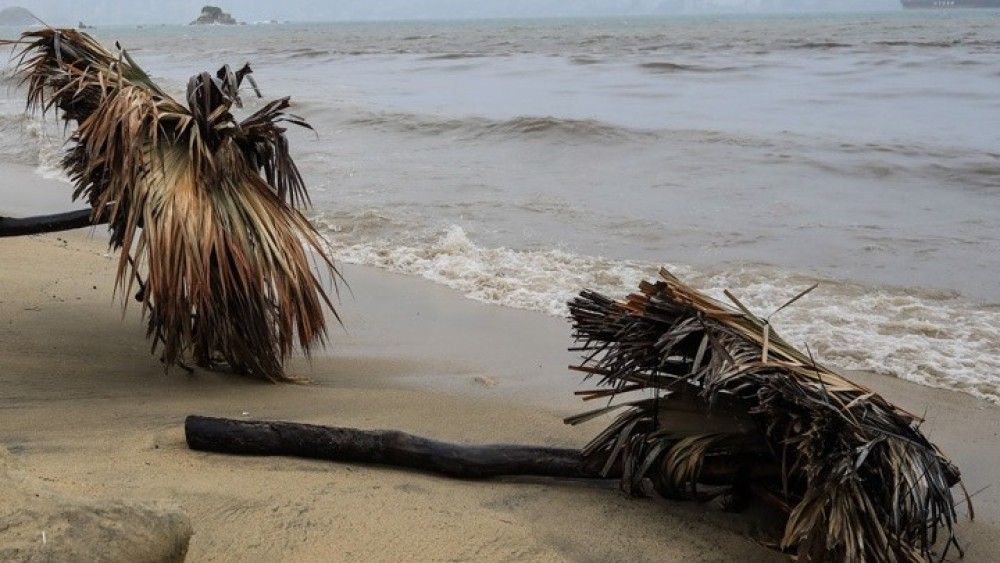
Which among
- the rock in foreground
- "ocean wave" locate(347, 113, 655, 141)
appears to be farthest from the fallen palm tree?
"ocean wave" locate(347, 113, 655, 141)

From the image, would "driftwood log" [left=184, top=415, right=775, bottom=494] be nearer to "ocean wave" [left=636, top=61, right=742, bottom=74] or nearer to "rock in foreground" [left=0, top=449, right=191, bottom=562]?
"rock in foreground" [left=0, top=449, right=191, bottom=562]

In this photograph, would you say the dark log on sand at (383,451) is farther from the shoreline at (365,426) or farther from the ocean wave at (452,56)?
the ocean wave at (452,56)

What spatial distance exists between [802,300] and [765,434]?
359cm

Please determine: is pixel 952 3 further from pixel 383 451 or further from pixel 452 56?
pixel 383 451

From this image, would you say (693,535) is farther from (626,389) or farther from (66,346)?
(66,346)

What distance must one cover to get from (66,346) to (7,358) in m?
0.34

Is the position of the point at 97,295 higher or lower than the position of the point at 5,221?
lower

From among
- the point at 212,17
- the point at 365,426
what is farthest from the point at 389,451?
the point at 212,17

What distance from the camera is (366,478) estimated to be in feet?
10.5

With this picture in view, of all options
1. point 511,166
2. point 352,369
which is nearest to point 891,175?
point 511,166

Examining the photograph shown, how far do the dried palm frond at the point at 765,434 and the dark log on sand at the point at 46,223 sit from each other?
2.57 metres

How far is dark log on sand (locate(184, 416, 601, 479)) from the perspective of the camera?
10.7 ft

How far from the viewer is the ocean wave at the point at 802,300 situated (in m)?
5.10

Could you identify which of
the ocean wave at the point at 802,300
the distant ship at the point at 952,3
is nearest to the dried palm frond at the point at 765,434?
the ocean wave at the point at 802,300
